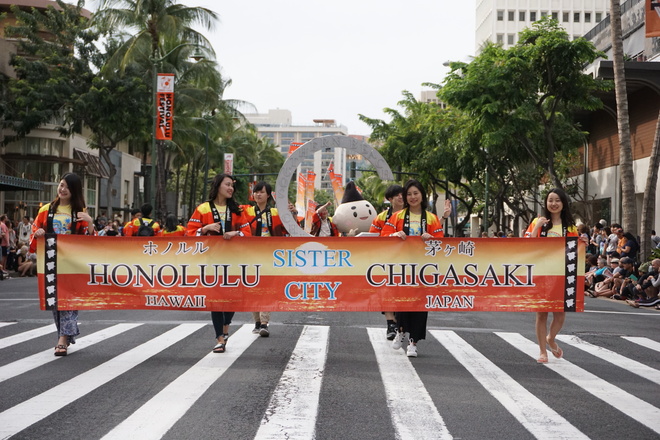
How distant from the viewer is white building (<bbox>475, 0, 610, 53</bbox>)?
8188cm

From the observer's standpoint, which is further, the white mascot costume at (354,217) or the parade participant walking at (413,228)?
the white mascot costume at (354,217)

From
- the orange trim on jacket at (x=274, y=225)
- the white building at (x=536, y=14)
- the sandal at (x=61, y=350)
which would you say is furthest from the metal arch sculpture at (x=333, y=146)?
the white building at (x=536, y=14)

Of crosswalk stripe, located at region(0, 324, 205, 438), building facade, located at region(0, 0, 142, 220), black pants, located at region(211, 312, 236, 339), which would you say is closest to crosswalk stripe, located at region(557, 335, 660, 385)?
black pants, located at region(211, 312, 236, 339)

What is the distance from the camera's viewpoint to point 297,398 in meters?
6.54

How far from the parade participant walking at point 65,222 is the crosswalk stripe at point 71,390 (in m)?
0.62

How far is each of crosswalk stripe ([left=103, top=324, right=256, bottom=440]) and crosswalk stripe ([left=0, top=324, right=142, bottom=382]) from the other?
5.07ft

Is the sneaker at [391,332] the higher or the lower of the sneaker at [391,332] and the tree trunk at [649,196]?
the lower

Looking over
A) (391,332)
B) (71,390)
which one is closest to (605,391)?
(391,332)

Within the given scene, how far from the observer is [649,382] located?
302 inches

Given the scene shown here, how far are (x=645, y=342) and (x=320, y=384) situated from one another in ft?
18.3

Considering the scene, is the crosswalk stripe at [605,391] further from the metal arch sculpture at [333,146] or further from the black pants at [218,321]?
the metal arch sculpture at [333,146]

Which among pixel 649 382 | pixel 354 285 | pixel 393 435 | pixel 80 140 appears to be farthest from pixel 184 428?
pixel 80 140

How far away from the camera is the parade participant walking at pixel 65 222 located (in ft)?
28.6

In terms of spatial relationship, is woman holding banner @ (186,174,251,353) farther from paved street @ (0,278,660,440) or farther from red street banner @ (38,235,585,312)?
paved street @ (0,278,660,440)
